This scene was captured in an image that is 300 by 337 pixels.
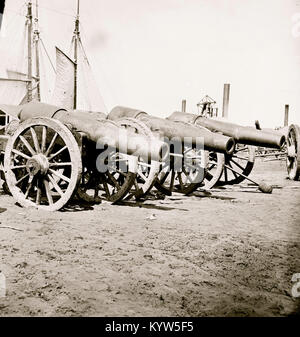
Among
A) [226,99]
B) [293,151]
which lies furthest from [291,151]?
[226,99]

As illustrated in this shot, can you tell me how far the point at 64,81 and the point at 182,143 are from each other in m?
27.9

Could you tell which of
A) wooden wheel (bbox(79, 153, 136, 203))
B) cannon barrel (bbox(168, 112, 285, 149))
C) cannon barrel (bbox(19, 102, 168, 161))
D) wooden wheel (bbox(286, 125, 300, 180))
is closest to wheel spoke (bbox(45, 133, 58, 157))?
cannon barrel (bbox(19, 102, 168, 161))

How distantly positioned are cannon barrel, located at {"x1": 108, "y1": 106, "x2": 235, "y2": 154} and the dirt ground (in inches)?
54.8

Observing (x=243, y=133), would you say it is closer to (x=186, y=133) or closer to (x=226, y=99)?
(x=186, y=133)

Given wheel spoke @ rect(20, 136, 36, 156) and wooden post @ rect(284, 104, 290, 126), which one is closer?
wheel spoke @ rect(20, 136, 36, 156)

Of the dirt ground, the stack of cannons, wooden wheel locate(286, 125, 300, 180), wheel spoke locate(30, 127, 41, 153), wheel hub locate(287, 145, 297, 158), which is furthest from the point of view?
wheel hub locate(287, 145, 297, 158)

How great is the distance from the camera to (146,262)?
3.34m

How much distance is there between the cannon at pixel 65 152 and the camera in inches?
206

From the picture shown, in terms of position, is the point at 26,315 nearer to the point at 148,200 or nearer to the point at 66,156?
the point at 66,156

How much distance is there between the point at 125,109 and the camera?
328 inches

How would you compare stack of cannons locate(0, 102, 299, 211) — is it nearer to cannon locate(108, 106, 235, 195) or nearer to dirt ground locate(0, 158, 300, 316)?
cannon locate(108, 106, 235, 195)

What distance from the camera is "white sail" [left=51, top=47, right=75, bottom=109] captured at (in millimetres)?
31828

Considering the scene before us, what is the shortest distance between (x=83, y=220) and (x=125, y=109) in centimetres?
399
